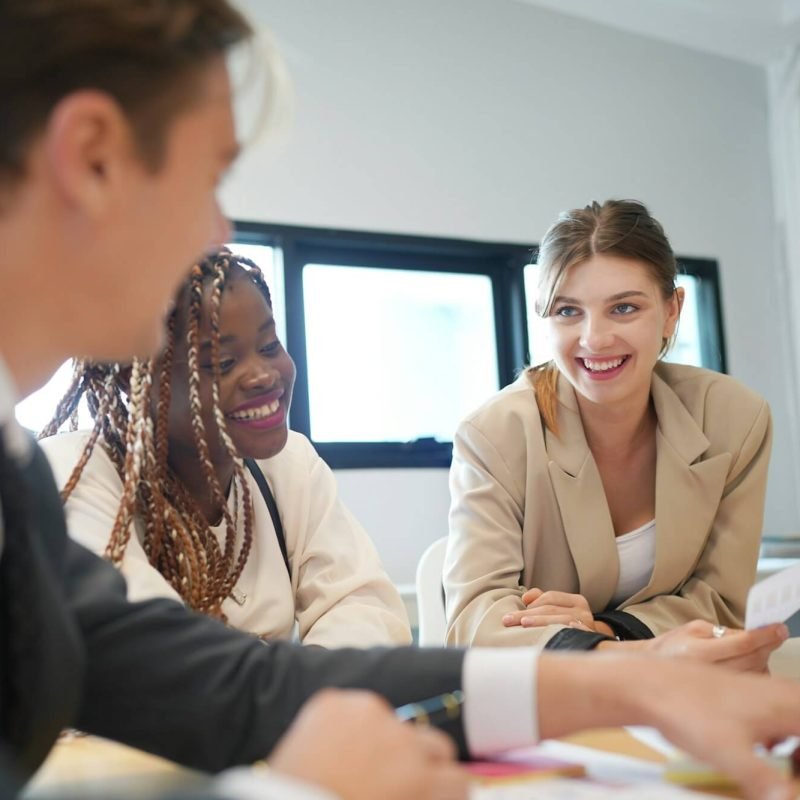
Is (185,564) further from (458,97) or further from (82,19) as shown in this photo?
(458,97)

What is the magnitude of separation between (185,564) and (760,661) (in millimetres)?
777

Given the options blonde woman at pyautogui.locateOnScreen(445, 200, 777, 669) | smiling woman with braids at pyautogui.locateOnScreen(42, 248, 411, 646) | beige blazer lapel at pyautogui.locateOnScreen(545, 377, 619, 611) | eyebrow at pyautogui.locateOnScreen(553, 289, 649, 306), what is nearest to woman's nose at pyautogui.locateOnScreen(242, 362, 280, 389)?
smiling woman with braids at pyautogui.locateOnScreen(42, 248, 411, 646)

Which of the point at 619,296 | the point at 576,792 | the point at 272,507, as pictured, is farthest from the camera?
the point at 619,296

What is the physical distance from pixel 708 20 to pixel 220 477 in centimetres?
374

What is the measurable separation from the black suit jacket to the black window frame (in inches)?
97.1

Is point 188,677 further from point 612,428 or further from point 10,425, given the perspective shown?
point 612,428

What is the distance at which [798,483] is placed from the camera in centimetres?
457

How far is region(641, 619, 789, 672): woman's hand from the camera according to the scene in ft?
3.82

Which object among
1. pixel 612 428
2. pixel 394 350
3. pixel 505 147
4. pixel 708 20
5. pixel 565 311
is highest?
pixel 708 20

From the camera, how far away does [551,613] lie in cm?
159

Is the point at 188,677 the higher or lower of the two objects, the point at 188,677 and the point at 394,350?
the lower

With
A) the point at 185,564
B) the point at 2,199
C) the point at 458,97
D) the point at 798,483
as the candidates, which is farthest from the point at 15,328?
the point at 798,483

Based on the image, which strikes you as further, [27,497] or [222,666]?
[222,666]

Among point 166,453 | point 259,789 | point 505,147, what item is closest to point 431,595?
point 166,453
